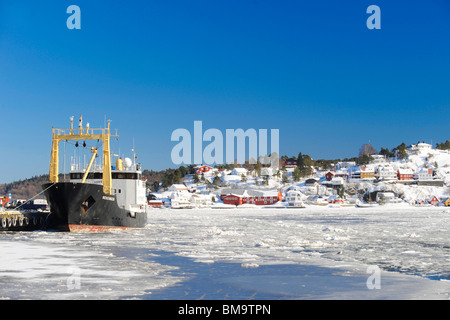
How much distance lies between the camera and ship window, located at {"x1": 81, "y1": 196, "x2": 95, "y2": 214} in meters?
32.7

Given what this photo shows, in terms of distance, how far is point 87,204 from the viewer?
32844 millimetres

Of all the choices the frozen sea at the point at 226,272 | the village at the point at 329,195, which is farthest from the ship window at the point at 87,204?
the village at the point at 329,195

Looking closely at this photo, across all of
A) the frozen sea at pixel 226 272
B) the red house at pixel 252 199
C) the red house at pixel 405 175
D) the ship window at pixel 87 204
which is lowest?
the red house at pixel 252 199

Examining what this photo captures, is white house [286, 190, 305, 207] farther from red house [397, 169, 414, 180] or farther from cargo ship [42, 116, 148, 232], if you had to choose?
cargo ship [42, 116, 148, 232]

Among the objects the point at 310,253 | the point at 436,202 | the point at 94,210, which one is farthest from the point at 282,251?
the point at 436,202

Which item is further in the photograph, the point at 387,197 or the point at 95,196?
the point at 387,197

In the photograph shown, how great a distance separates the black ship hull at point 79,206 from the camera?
32375mm

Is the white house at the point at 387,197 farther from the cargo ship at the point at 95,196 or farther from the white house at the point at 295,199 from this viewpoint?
the cargo ship at the point at 95,196

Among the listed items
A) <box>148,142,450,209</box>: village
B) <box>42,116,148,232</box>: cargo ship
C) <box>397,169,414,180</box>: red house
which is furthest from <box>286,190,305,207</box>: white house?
<box>42,116,148,232</box>: cargo ship

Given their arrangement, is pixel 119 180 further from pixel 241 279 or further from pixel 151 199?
pixel 151 199

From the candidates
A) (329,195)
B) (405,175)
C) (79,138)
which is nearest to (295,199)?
(329,195)

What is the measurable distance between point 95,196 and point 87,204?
79 centimetres

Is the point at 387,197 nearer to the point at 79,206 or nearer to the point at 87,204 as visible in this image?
the point at 87,204

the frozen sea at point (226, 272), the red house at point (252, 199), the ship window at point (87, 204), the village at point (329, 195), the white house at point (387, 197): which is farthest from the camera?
the white house at point (387, 197)
